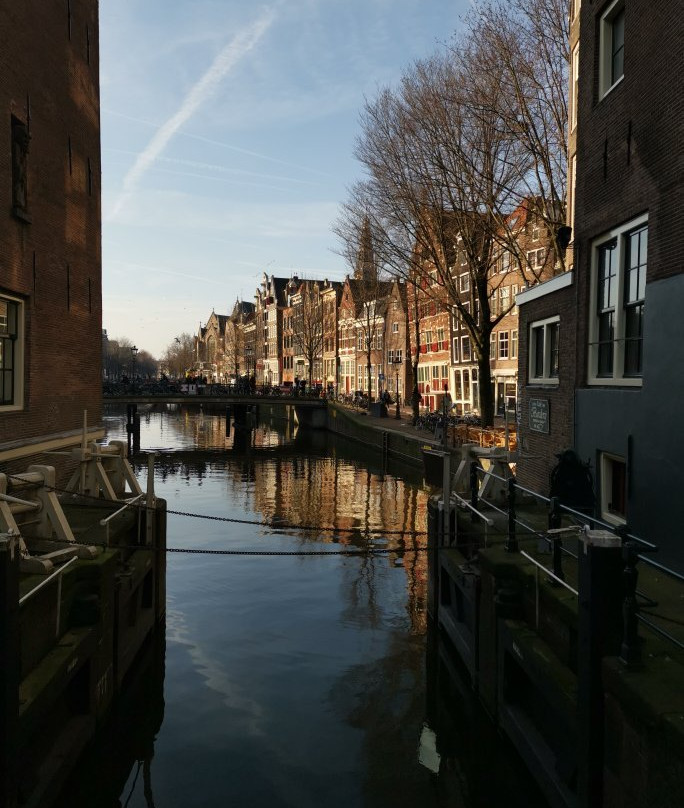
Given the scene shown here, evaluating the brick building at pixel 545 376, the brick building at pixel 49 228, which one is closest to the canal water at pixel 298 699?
the brick building at pixel 545 376

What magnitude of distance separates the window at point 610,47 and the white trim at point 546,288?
117 inches

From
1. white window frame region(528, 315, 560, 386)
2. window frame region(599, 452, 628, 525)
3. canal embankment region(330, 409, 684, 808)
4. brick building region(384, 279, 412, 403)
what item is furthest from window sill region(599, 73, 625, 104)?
brick building region(384, 279, 412, 403)

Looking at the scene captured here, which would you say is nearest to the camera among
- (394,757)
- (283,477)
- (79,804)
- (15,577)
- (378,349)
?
(15,577)

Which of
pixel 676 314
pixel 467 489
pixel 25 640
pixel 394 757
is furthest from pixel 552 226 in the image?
pixel 25 640

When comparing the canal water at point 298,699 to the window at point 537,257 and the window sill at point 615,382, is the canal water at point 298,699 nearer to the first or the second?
the window sill at point 615,382

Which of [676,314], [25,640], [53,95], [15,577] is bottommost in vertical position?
[25,640]

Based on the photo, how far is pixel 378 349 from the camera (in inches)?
2542

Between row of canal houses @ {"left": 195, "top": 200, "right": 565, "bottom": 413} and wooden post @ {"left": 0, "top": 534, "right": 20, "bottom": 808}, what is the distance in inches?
614

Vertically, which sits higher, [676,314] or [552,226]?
[552,226]

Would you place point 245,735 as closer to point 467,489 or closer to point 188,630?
point 188,630

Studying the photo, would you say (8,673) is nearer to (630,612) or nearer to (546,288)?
(630,612)

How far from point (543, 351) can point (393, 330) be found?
47815 millimetres

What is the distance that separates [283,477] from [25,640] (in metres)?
27.2

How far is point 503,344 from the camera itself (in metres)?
42.5
